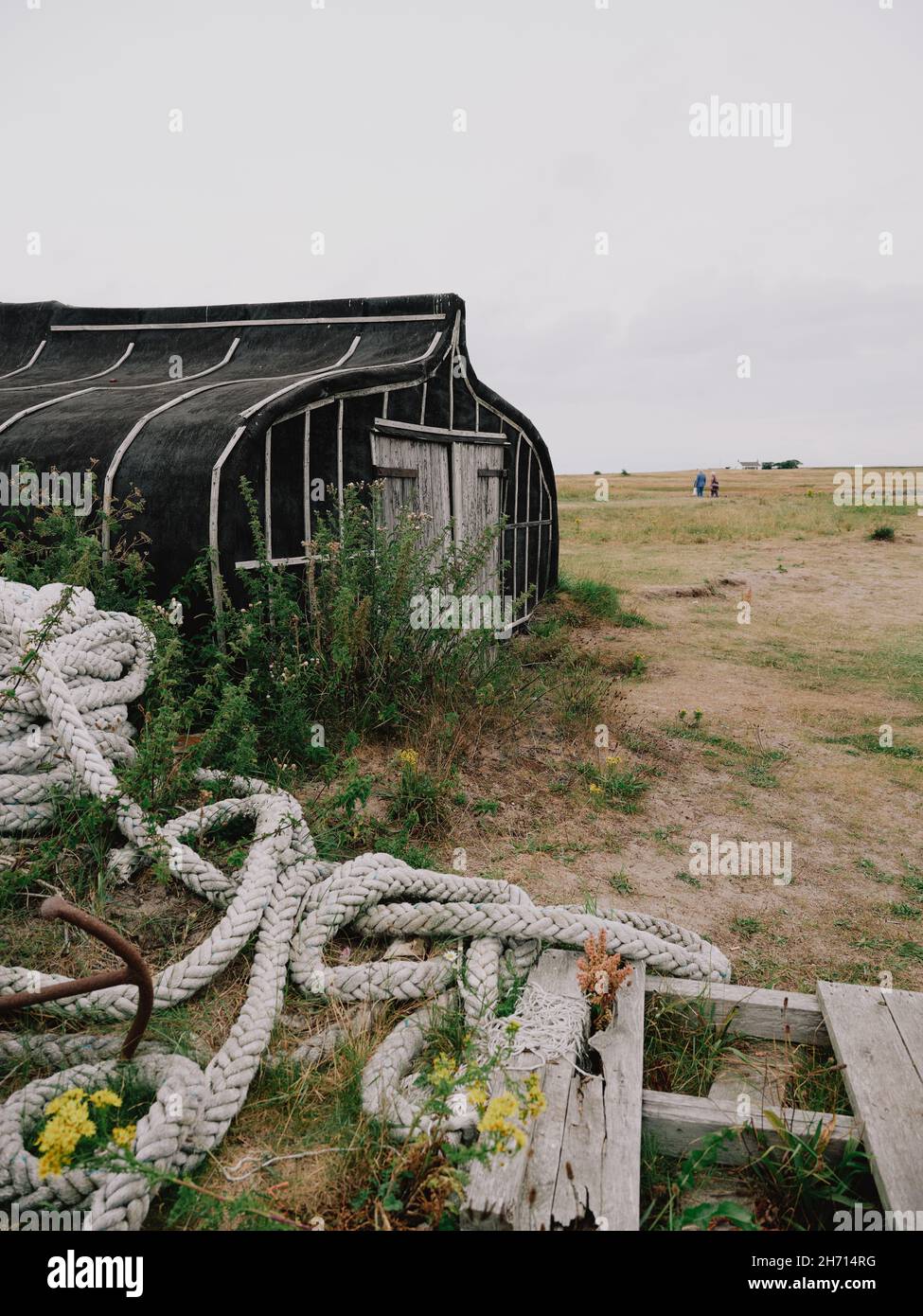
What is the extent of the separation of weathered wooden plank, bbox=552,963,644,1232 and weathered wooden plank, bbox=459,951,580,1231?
39mm

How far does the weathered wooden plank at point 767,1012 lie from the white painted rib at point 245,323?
7319 mm

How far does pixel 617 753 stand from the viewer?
21.4ft

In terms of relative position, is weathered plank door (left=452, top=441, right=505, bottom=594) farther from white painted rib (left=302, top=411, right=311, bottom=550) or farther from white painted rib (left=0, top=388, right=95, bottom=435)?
white painted rib (left=0, top=388, right=95, bottom=435)


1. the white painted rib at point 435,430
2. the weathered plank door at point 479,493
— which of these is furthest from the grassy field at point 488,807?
the white painted rib at point 435,430

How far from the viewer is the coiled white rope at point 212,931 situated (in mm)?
2363

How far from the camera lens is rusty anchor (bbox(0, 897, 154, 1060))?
6.67ft

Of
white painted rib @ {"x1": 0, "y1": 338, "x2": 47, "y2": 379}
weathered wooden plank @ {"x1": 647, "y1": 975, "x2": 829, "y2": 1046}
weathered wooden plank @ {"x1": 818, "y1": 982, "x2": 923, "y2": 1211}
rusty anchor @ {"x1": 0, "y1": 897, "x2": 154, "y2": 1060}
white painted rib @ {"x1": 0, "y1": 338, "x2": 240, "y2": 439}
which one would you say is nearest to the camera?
rusty anchor @ {"x1": 0, "y1": 897, "x2": 154, "y2": 1060}

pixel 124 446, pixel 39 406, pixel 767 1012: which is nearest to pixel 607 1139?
pixel 767 1012

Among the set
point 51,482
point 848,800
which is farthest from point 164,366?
point 848,800

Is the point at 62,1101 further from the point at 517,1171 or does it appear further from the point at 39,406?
the point at 39,406

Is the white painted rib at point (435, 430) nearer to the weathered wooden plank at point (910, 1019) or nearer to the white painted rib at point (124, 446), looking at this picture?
the white painted rib at point (124, 446)

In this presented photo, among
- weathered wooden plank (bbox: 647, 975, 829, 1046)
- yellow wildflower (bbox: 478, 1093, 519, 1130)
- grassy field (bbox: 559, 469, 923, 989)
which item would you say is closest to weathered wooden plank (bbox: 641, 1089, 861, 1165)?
weathered wooden plank (bbox: 647, 975, 829, 1046)
